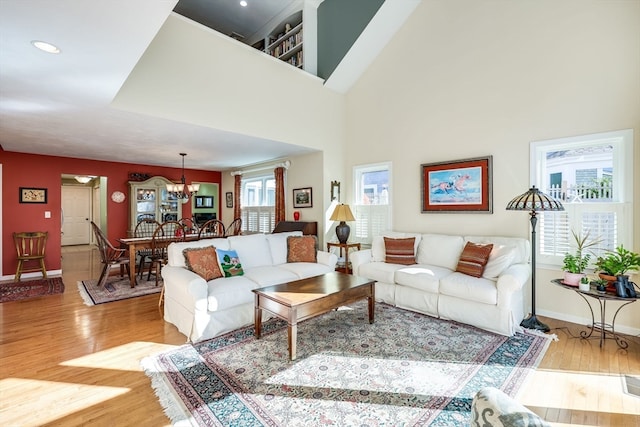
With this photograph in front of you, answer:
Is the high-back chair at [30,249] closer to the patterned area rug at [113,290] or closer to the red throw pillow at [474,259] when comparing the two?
the patterned area rug at [113,290]

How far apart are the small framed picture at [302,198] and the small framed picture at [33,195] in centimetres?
489

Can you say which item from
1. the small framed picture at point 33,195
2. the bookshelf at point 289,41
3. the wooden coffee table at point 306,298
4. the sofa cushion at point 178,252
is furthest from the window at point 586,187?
the small framed picture at point 33,195

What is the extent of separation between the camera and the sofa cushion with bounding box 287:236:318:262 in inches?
169

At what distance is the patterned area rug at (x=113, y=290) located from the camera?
4258mm

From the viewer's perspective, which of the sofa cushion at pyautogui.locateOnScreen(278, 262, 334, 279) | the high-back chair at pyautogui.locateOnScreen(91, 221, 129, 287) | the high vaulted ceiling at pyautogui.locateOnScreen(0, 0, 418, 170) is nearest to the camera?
the high vaulted ceiling at pyautogui.locateOnScreen(0, 0, 418, 170)

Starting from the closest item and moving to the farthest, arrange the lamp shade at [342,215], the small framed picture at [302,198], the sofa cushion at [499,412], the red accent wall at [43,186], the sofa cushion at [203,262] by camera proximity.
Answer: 1. the sofa cushion at [499,412]
2. the sofa cushion at [203,262]
3. the lamp shade at [342,215]
4. the red accent wall at [43,186]
5. the small framed picture at [302,198]

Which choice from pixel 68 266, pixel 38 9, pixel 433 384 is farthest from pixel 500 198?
pixel 68 266

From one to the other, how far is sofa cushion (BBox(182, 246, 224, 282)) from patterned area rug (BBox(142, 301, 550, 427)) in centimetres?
70

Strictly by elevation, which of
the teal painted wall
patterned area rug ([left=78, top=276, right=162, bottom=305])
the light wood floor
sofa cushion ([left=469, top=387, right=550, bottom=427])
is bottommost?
the light wood floor

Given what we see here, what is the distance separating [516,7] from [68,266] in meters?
9.35

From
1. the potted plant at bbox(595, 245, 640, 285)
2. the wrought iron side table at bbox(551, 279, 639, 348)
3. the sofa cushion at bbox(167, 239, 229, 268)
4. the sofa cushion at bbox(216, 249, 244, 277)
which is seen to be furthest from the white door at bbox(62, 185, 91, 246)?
the potted plant at bbox(595, 245, 640, 285)

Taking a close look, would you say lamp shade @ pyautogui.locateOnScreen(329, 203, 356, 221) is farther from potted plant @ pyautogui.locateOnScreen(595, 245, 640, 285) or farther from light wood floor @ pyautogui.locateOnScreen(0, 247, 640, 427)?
potted plant @ pyautogui.locateOnScreen(595, 245, 640, 285)

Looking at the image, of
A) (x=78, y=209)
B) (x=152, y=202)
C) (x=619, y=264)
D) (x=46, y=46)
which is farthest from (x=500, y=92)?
(x=78, y=209)

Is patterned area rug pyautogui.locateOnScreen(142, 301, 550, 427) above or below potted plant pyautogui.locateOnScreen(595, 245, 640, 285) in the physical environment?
below
